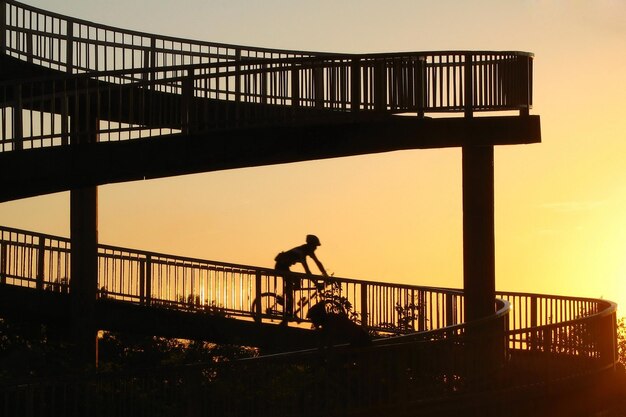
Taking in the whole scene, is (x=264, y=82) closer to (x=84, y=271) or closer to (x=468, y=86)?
(x=468, y=86)

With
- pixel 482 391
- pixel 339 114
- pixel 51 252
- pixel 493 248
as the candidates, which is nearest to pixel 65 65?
pixel 51 252

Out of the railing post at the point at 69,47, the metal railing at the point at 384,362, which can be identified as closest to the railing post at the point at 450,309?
the metal railing at the point at 384,362

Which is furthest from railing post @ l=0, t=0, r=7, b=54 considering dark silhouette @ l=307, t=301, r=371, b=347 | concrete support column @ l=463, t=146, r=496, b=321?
dark silhouette @ l=307, t=301, r=371, b=347

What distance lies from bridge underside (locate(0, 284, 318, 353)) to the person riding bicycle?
59 cm

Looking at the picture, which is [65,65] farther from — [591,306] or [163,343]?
[591,306]

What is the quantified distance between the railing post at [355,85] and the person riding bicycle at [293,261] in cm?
253

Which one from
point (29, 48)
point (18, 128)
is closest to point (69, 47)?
point (29, 48)

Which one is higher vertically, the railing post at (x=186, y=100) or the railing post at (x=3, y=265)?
the railing post at (x=186, y=100)

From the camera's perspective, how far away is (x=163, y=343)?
36.9m

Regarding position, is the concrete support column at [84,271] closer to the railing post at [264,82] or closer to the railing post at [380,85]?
the railing post at [264,82]

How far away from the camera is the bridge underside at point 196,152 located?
2362 centimetres

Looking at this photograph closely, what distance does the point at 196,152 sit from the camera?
77.9ft

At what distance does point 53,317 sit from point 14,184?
5981mm

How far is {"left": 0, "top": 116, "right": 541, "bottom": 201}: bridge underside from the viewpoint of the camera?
77.5 feet
